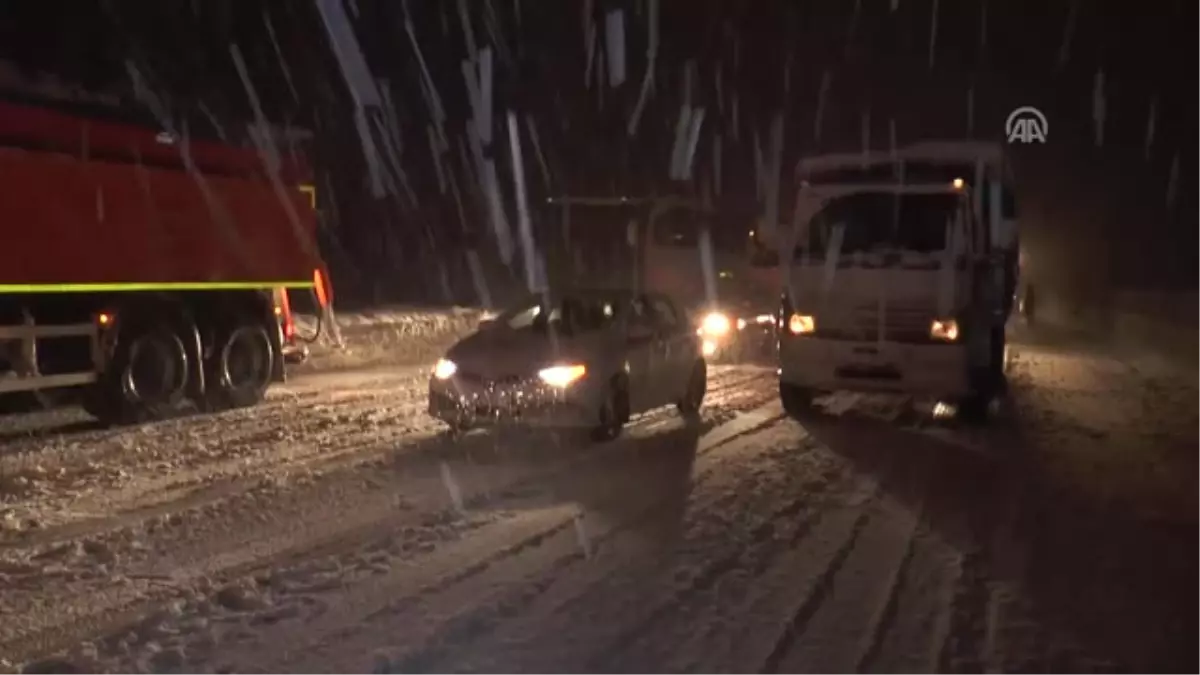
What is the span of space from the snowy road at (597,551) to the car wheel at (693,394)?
1044 millimetres

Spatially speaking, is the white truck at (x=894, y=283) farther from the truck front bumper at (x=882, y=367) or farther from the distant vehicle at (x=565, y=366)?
the distant vehicle at (x=565, y=366)

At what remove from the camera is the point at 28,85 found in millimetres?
16422

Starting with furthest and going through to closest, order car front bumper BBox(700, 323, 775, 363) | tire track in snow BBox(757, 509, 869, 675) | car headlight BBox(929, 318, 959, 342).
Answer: car front bumper BBox(700, 323, 775, 363)
car headlight BBox(929, 318, 959, 342)
tire track in snow BBox(757, 509, 869, 675)

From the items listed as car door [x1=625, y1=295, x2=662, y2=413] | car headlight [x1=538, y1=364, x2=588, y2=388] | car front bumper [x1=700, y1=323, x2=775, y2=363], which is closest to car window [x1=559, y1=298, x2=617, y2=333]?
car door [x1=625, y1=295, x2=662, y2=413]

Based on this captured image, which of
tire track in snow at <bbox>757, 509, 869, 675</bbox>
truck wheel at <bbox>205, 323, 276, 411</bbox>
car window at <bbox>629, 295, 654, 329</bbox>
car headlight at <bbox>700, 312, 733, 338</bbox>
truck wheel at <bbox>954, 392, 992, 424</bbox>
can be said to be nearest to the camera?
tire track in snow at <bbox>757, 509, 869, 675</bbox>

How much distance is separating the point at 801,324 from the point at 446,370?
4486mm

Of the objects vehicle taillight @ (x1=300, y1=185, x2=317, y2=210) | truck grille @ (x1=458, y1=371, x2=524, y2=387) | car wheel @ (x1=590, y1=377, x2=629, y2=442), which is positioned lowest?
car wheel @ (x1=590, y1=377, x2=629, y2=442)

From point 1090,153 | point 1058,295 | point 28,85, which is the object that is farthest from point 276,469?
point 1090,153

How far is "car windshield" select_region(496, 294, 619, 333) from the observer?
563 inches

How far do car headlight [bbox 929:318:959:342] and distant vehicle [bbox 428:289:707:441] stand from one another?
270 centimetres

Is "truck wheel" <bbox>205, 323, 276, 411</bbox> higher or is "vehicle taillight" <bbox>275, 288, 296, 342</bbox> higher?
"vehicle taillight" <bbox>275, 288, 296, 342</bbox>

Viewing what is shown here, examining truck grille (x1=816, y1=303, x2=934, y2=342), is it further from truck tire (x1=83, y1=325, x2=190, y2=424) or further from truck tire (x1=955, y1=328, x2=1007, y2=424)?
truck tire (x1=83, y1=325, x2=190, y2=424)

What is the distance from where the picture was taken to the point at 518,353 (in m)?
13.3

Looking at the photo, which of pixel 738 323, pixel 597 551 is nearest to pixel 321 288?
pixel 738 323
